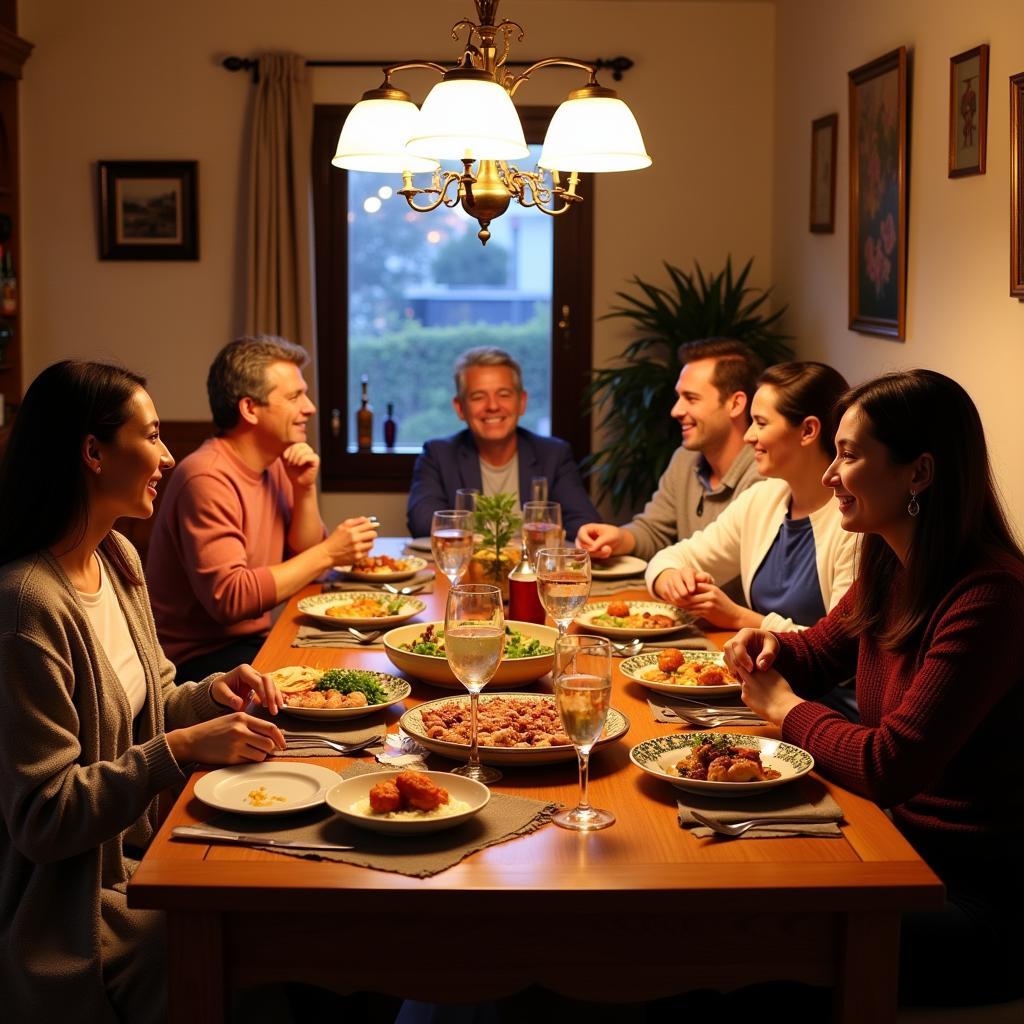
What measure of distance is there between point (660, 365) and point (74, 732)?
3974 mm

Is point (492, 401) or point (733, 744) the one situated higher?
point (492, 401)

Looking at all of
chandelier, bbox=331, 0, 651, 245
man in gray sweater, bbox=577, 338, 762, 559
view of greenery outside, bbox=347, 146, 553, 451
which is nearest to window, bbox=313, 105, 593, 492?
view of greenery outside, bbox=347, 146, 553, 451

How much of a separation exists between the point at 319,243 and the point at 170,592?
2779mm

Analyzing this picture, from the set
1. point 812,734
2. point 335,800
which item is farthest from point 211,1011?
point 812,734

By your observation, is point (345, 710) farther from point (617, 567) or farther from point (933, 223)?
point (933, 223)

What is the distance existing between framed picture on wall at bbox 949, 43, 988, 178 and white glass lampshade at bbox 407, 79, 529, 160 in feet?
4.91

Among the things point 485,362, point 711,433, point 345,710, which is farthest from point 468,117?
point 485,362

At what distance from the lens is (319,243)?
18.1 feet

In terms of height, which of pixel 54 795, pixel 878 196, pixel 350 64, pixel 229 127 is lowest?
pixel 54 795

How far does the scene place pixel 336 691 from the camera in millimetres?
2012

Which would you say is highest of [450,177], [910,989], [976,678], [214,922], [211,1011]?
[450,177]

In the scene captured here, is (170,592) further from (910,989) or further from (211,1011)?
(910,989)

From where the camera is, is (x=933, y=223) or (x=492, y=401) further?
(x=492, y=401)

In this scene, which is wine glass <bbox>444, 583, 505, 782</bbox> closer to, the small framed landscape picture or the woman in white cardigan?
the woman in white cardigan
